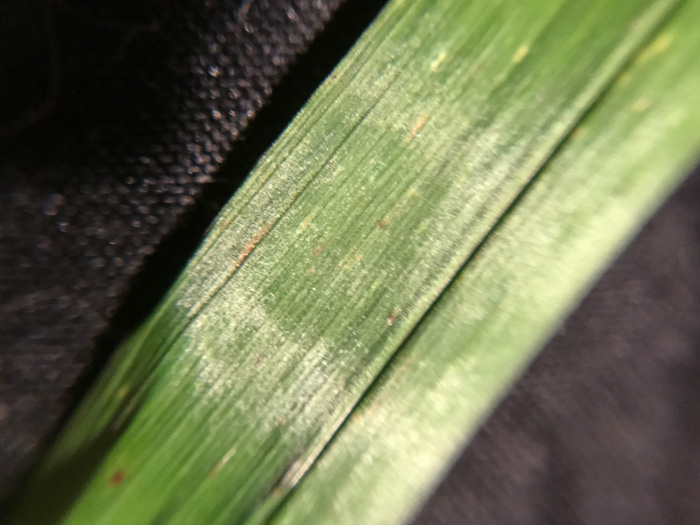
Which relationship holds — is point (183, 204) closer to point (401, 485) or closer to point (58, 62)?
point (58, 62)

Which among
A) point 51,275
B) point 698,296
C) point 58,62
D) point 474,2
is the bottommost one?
point 51,275

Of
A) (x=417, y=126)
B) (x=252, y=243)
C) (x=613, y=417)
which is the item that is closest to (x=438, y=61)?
(x=417, y=126)

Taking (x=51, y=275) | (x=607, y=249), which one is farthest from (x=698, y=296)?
(x=51, y=275)

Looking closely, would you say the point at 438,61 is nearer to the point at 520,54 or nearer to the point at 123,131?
the point at 520,54

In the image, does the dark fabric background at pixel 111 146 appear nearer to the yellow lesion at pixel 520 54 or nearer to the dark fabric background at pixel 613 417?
the yellow lesion at pixel 520 54

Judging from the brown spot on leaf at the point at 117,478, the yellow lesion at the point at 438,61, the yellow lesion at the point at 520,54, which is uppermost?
the yellow lesion at the point at 520,54

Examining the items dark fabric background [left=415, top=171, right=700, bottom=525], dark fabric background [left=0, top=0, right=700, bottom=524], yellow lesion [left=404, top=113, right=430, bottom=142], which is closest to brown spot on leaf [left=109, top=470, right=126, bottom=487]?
dark fabric background [left=0, top=0, right=700, bottom=524]

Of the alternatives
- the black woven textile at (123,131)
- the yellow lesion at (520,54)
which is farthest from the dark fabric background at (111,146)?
→ the yellow lesion at (520,54)

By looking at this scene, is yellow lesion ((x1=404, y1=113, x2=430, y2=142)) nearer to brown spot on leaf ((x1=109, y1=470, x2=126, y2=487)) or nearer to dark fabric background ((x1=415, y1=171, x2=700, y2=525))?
brown spot on leaf ((x1=109, y1=470, x2=126, y2=487))

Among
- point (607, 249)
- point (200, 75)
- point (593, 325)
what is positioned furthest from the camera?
point (593, 325)
